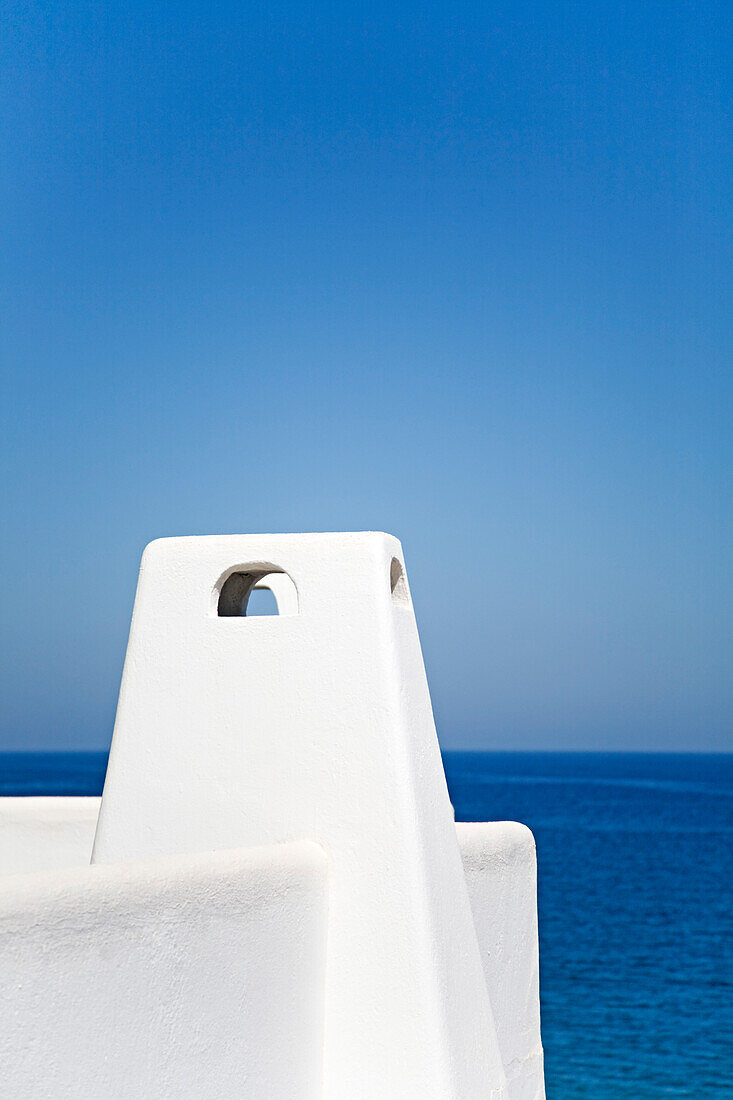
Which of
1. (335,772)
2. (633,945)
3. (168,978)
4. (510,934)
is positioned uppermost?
(335,772)

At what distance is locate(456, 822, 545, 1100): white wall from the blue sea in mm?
17079

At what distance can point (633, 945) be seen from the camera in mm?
39500

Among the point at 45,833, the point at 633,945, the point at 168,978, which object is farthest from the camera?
the point at 633,945

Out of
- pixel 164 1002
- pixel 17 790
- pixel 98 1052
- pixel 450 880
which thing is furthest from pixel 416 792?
pixel 17 790

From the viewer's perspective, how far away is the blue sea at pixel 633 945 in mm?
24156

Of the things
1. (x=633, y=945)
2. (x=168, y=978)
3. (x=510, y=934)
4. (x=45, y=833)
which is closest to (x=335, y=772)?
(x=168, y=978)

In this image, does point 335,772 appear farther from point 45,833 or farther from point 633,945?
point 633,945

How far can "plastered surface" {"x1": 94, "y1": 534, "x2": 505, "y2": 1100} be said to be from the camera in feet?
13.4

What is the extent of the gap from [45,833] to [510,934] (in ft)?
8.70

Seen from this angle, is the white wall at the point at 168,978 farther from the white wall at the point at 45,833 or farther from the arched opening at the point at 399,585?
the white wall at the point at 45,833

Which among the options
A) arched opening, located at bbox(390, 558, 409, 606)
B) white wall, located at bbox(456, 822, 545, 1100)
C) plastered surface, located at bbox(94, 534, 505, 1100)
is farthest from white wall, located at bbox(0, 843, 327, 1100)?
white wall, located at bbox(456, 822, 545, 1100)

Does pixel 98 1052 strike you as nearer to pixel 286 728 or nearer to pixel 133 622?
pixel 286 728

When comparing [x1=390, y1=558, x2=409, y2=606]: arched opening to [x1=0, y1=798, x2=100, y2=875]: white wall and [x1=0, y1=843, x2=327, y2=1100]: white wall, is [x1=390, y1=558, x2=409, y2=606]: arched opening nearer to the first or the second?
[x1=0, y1=843, x2=327, y2=1100]: white wall

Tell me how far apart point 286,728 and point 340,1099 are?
51.1 inches
